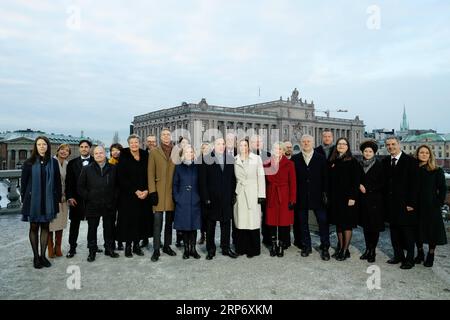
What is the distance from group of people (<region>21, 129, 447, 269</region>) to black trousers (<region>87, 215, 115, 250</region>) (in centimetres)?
2

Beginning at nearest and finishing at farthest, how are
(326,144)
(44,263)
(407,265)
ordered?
(407,265) < (44,263) < (326,144)

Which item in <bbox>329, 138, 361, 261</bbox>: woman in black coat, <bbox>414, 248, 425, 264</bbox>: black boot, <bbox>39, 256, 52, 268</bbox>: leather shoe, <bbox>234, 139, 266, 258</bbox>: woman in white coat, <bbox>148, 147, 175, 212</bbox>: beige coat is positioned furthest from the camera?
<bbox>234, 139, 266, 258</bbox>: woman in white coat

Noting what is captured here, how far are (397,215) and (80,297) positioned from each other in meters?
4.54

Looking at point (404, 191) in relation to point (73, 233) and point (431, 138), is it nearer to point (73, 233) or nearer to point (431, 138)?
point (73, 233)

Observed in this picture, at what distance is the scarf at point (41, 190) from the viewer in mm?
5258

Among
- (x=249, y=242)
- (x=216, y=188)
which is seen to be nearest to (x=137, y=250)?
(x=216, y=188)

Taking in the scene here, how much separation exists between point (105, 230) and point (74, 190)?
886 millimetres

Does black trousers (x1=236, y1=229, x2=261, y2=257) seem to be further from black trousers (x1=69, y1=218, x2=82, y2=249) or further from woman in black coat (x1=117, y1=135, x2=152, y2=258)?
black trousers (x1=69, y1=218, x2=82, y2=249)

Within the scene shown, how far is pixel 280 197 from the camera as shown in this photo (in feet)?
19.6

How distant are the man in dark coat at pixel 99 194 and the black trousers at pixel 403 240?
4.45 metres

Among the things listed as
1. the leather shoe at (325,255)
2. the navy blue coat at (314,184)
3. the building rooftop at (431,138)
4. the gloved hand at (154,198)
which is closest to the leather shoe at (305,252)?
the leather shoe at (325,255)

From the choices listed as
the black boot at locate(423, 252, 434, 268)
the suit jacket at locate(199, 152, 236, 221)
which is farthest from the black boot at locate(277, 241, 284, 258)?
the black boot at locate(423, 252, 434, 268)

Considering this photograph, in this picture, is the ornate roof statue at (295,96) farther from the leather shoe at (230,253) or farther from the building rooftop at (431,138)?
the leather shoe at (230,253)

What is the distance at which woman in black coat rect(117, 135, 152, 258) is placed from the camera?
5.86m
